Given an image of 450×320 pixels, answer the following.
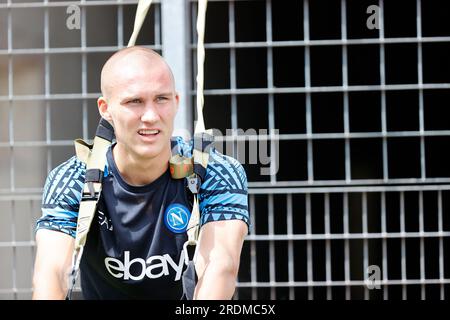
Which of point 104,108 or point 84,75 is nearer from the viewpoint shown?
point 104,108

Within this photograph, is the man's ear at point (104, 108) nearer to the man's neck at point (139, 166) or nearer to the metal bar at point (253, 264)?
the man's neck at point (139, 166)

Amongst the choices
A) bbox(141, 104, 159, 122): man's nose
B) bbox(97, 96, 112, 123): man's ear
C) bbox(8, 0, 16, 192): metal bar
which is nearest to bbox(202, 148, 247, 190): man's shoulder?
bbox(141, 104, 159, 122): man's nose

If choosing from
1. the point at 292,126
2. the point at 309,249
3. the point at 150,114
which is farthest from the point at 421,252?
the point at 150,114

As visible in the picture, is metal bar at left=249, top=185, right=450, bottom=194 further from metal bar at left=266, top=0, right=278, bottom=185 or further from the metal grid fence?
metal bar at left=266, top=0, right=278, bottom=185

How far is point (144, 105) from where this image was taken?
7.07 ft

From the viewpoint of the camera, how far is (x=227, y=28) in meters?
3.17

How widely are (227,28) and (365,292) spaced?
3.85ft

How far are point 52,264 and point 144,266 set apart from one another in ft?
0.95

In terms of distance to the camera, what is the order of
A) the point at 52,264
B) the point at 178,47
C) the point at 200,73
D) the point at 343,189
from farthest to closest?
1. the point at 343,189
2. the point at 178,47
3. the point at 200,73
4. the point at 52,264

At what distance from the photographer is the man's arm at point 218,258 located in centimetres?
207

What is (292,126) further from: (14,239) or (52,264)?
(52,264)

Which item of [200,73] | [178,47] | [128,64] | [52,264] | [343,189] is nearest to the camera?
[52,264]

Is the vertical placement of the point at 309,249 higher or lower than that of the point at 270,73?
lower
